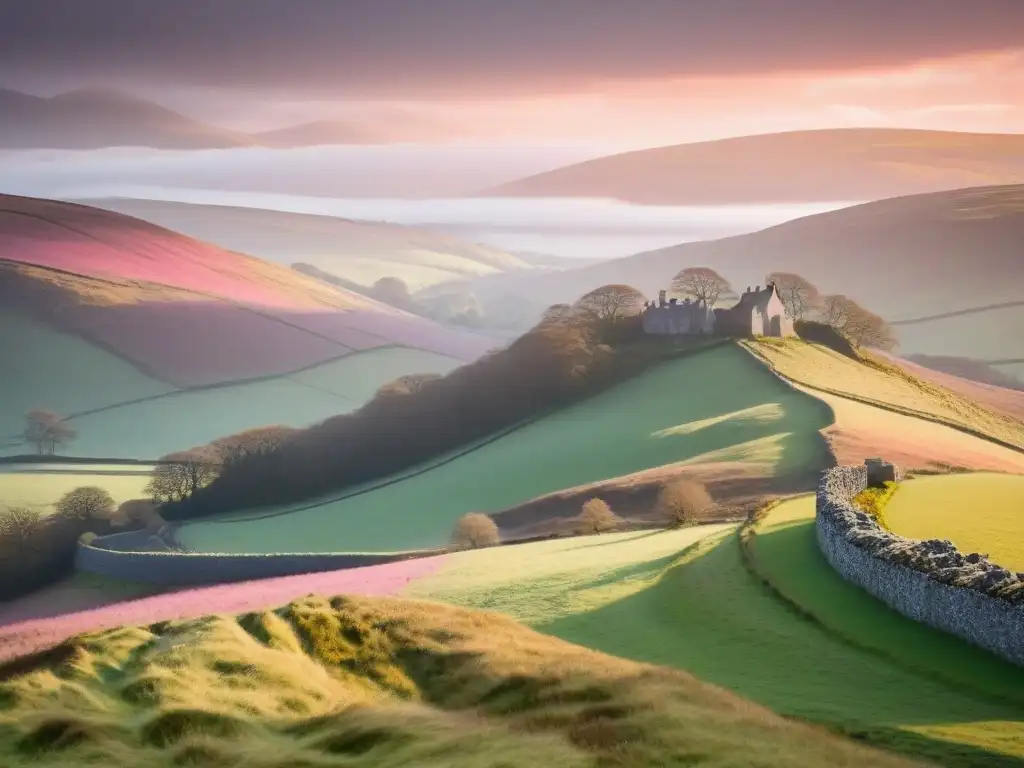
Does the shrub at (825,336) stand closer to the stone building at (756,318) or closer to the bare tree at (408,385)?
the stone building at (756,318)

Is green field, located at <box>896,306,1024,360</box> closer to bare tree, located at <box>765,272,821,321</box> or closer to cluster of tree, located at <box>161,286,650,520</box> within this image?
bare tree, located at <box>765,272,821,321</box>

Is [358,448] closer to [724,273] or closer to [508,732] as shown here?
[508,732]

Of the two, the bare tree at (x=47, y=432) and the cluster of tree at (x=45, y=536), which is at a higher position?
the bare tree at (x=47, y=432)

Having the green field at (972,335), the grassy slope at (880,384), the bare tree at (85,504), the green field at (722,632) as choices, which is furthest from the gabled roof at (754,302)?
the green field at (722,632)

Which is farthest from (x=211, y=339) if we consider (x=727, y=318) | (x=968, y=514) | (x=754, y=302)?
(x=968, y=514)

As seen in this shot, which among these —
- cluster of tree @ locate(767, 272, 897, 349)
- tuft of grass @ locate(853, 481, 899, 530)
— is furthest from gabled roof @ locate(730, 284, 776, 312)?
tuft of grass @ locate(853, 481, 899, 530)
